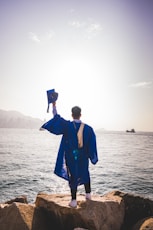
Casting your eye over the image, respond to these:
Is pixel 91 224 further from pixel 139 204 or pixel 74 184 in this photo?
pixel 139 204

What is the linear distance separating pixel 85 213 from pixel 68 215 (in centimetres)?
44

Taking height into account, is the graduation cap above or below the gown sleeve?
above

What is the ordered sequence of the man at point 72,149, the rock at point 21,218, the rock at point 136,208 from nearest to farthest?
the rock at point 21,218
the man at point 72,149
the rock at point 136,208

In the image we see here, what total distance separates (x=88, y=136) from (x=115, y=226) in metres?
2.34

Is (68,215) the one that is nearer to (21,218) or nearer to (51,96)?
(21,218)

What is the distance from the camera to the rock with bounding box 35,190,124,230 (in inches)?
189

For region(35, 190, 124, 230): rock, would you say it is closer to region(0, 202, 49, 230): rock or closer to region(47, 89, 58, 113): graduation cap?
region(0, 202, 49, 230): rock

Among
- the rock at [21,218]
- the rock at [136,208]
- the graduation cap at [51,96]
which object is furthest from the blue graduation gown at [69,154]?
the rock at [136,208]

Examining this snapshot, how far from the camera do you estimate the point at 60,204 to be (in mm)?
5199

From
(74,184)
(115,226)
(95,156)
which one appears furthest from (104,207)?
(95,156)

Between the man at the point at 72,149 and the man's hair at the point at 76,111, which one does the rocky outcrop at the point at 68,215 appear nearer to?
the man at the point at 72,149

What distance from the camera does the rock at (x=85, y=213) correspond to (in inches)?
189

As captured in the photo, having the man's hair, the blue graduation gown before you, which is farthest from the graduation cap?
the man's hair

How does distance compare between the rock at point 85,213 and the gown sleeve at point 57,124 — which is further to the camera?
the gown sleeve at point 57,124
